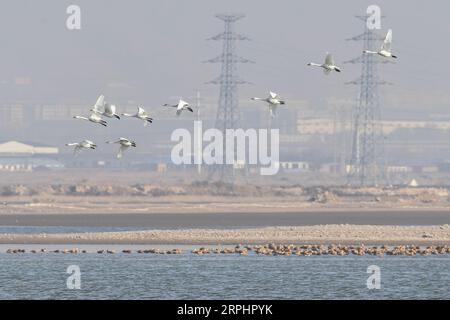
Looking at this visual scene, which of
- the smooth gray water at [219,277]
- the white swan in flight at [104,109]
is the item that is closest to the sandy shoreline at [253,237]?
the smooth gray water at [219,277]

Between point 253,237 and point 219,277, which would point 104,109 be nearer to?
point 219,277

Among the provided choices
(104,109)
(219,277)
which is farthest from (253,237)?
(104,109)

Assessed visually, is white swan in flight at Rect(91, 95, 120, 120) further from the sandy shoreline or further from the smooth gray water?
the sandy shoreline

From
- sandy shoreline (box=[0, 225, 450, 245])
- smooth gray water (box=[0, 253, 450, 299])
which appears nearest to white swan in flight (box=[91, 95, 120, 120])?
smooth gray water (box=[0, 253, 450, 299])

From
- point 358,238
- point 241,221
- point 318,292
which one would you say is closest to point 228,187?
point 241,221
